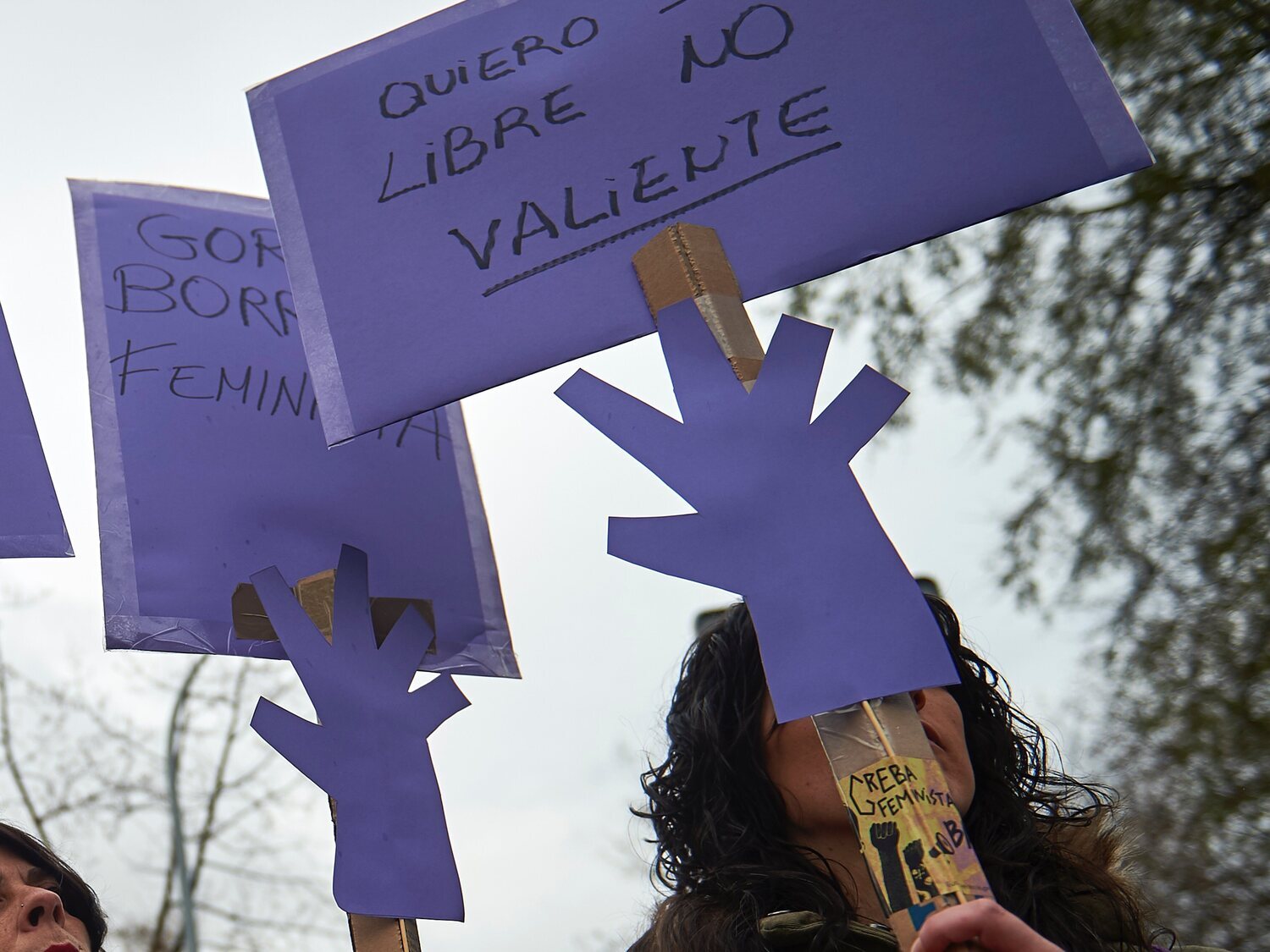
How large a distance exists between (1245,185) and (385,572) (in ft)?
12.0

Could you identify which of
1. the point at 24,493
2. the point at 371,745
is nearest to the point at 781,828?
the point at 371,745

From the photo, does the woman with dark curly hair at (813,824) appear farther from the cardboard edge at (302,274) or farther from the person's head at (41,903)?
the person's head at (41,903)

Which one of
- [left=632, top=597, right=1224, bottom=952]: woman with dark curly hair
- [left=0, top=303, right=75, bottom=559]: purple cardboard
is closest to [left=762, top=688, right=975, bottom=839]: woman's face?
[left=632, top=597, right=1224, bottom=952]: woman with dark curly hair

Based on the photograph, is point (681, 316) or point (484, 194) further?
point (484, 194)

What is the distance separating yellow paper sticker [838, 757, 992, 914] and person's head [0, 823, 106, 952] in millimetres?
1086

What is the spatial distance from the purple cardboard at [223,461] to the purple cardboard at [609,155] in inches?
18.9

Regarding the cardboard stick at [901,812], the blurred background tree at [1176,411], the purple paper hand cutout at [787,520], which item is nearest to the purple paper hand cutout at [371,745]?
the purple paper hand cutout at [787,520]

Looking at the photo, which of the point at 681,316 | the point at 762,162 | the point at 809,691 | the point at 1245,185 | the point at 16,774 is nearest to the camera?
the point at 809,691

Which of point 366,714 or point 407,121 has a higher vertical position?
point 407,121

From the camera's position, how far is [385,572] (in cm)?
199

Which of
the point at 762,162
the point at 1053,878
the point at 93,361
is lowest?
the point at 1053,878

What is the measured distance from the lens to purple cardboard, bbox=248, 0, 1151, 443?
56.4 inches

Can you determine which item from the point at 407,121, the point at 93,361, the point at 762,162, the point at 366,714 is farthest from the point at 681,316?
the point at 93,361

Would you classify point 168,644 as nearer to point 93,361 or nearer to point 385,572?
point 385,572
